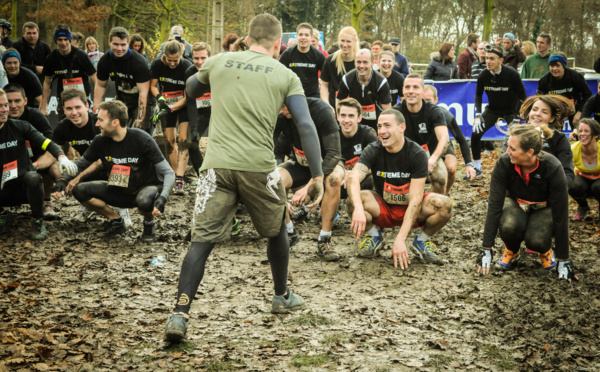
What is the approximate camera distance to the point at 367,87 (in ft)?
29.1

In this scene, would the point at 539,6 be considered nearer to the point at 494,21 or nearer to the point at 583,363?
the point at 494,21

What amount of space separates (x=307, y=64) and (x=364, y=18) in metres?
36.3

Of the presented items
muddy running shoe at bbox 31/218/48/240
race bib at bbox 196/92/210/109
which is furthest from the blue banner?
muddy running shoe at bbox 31/218/48/240

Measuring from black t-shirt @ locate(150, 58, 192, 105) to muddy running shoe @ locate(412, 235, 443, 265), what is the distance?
15.8 ft

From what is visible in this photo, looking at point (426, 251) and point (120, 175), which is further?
point (120, 175)

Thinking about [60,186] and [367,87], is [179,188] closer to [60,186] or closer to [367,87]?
[60,186]

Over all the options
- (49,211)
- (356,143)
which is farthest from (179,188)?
(356,143)

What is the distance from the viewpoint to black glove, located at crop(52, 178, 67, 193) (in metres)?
6.75

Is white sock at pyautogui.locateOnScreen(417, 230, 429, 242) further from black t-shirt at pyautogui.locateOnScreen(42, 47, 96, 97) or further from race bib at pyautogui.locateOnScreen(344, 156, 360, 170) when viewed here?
black t-shirt at pyautogui.locateOnScreen(42, 47, 96, 97)

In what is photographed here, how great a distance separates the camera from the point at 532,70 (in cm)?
1378

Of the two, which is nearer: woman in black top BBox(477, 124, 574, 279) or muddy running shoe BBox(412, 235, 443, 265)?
woman in black top BBox(477, 124, 574, 279)

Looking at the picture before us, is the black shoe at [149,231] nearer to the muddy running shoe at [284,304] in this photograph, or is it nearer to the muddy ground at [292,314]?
the muddy ground at [292,314]

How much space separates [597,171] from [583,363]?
4.41m

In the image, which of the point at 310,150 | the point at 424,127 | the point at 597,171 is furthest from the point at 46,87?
the point at 597,171
